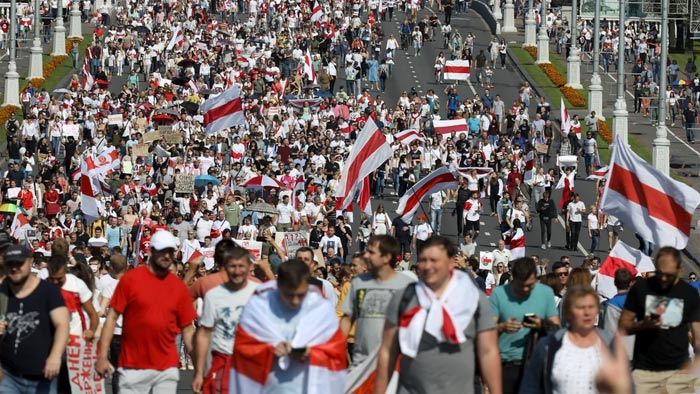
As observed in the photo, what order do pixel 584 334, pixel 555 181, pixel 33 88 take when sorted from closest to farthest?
pixel 584 334 → pixel 555 181 → pixel 33 88

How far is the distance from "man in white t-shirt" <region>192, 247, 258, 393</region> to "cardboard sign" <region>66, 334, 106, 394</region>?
990mm

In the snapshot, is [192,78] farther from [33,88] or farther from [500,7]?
[500,7]

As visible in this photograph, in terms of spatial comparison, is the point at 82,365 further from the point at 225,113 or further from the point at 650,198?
the point at 225,113

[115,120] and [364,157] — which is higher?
[115,120]

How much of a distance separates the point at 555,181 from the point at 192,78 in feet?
48.0

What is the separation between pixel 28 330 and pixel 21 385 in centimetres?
36

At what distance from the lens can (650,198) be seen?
18750 mm

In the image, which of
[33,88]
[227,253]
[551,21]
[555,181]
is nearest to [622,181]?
[227,253]

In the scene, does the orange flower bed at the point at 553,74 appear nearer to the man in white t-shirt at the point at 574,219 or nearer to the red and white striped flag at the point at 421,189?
the man in white t-shirt at the point at 574,219

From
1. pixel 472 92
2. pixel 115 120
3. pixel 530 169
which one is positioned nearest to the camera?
pixel 530 169

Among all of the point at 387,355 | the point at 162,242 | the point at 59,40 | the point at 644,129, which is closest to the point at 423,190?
the point at 162,242

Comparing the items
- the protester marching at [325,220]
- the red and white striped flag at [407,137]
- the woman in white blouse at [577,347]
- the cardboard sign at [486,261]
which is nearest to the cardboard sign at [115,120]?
the protester marching at [325,220]

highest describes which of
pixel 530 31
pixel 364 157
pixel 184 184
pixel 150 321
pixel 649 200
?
pixel 530 31

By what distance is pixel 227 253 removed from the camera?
44.6ft
